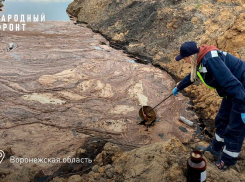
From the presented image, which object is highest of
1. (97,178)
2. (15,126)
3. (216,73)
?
(216,73)

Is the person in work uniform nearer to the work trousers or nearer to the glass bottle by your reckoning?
the work trousers

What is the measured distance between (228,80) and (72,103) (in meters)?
3.63

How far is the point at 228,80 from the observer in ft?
7.05

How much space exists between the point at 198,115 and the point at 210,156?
1.89 meters

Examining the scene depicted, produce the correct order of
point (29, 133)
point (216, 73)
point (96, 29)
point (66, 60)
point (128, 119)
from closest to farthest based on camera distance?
point (216, 73) → point (29, 133) → point (128, 119) → point (66, 60) → point (96, 29)

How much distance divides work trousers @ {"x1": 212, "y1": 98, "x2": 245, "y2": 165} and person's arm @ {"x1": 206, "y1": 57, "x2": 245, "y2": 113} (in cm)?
17

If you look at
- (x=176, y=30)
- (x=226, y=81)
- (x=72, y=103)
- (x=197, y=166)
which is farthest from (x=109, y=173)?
(x=176, y=30)

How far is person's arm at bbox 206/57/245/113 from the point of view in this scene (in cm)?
215

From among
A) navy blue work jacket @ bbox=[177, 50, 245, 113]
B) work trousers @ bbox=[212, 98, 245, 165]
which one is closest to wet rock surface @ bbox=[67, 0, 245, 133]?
work trousers @ bbox=[212, 98, 245, 165]

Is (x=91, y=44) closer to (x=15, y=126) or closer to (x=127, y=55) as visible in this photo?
(x=127, y=55)

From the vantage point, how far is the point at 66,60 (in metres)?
7.28

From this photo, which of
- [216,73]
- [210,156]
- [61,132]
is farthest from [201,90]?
[61,132]

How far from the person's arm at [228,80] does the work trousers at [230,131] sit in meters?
0.17

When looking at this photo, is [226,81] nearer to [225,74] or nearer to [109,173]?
[225,74]
